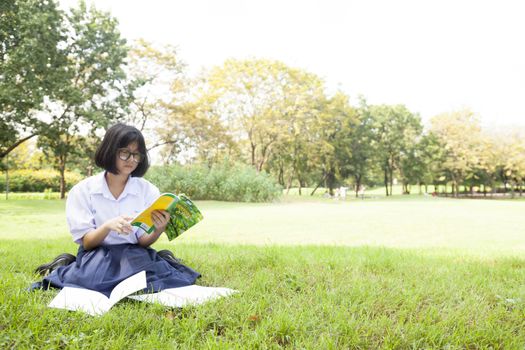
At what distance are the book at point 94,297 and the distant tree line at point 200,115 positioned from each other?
13.8 meters

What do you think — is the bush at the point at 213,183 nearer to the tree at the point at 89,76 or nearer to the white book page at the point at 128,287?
the tree at the point at 89,76

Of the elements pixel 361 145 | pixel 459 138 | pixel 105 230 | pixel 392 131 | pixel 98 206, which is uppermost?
A: pixel 392 131

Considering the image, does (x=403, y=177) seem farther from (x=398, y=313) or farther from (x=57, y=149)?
(x=398, y=313)

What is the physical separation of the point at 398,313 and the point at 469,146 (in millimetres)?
35403

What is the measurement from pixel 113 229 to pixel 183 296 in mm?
615

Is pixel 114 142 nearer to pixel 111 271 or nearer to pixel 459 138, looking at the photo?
pixel 111 271

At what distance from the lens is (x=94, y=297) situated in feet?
8.07

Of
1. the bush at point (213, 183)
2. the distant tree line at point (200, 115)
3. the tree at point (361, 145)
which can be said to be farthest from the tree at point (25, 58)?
the tree at point (361, 145)

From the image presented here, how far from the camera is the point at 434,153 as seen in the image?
37.6m

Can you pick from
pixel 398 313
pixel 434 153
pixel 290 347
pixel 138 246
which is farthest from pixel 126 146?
pixel 434 153

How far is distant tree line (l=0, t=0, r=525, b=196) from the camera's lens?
1527cm

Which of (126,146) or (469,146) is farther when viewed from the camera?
(469,146)

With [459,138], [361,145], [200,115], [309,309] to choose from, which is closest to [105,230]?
[309,309]

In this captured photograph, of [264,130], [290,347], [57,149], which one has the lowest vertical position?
[290,347]
